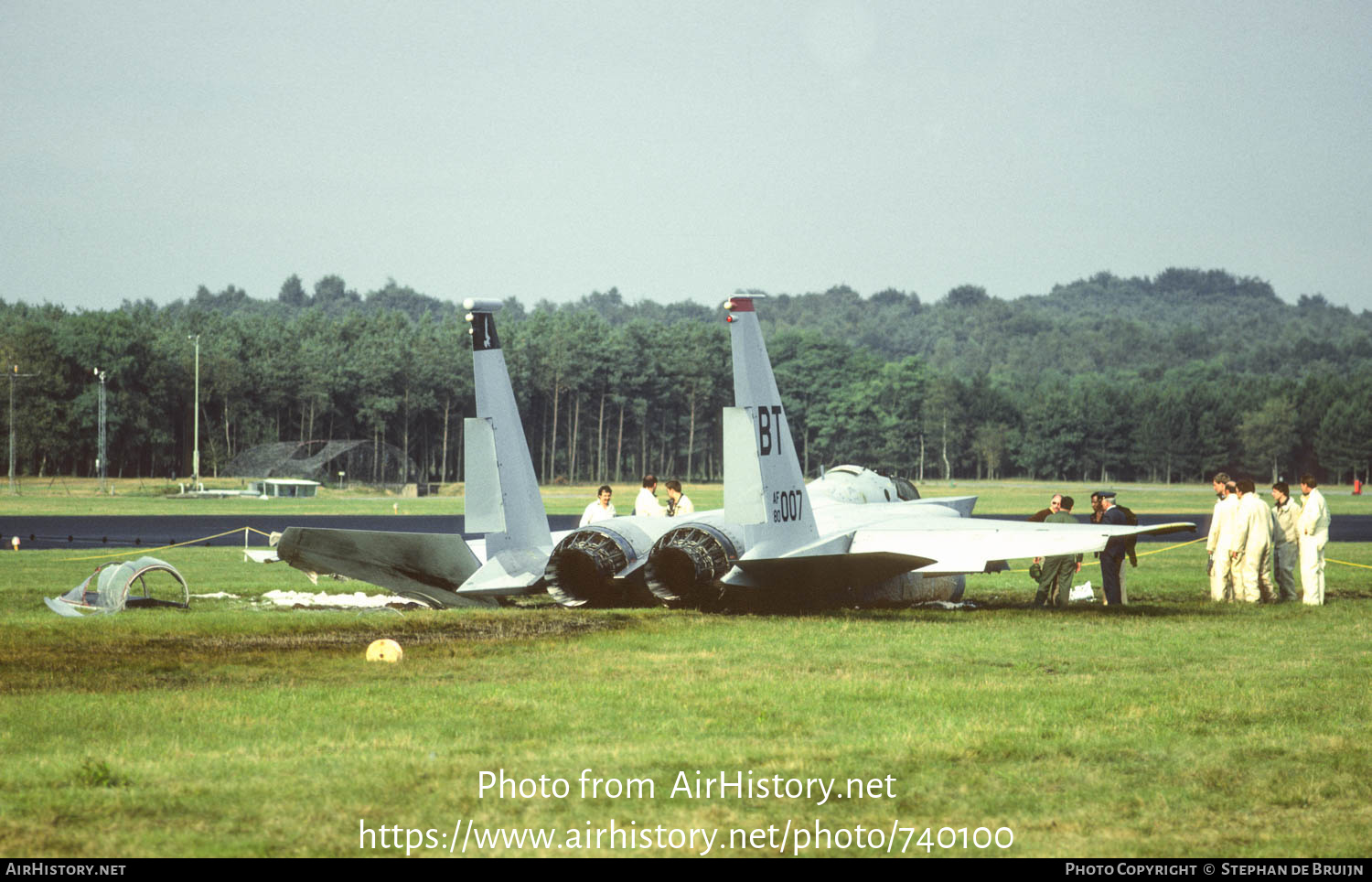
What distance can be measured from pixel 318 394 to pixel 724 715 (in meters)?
102

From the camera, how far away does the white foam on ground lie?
17.2 metres

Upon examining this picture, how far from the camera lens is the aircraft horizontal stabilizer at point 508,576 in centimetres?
1543

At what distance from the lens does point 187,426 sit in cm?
10444

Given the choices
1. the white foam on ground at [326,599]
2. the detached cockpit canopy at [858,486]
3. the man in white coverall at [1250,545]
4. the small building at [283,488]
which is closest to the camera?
the white foam on ground at [326,599]

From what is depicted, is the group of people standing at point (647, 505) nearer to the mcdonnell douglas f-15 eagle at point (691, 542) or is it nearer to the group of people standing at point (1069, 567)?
the mcdonnell douglas f-15 eagle at point (691, 542)

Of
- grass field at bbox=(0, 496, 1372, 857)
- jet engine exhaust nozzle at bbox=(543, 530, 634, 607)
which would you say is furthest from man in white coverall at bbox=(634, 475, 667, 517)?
grass field at bbox=(0, 496, 1372, 857)

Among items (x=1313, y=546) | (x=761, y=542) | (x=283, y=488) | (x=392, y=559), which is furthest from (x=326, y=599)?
(x=283, y=488)

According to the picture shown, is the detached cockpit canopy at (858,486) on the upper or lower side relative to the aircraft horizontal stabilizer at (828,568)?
upper

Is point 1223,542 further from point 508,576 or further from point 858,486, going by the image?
point 508,576

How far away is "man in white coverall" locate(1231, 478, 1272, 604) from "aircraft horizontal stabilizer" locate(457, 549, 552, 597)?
9.99 meters

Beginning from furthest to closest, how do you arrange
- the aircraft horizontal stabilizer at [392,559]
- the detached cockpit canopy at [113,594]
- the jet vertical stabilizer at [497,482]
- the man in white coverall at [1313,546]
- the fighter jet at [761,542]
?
the man in white coverall at [1313,546]
the jet vertical stabilizer at [497,482]
the detached cockpit canopy at [113,594]
the fighter jet at [761,542]
the aircraft horizontal stabilizer at [392,559]

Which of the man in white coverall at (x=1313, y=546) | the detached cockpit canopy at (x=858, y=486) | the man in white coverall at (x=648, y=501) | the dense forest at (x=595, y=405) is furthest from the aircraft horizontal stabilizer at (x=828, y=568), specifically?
the dense forest at (x=595, y=405)

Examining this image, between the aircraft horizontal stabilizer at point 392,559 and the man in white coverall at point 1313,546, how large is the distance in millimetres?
11622

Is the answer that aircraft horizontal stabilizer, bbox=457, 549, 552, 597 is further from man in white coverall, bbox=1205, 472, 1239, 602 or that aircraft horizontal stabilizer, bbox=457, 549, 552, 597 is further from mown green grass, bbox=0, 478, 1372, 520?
mown green grass, bbox=0, 478, 1372, 520
